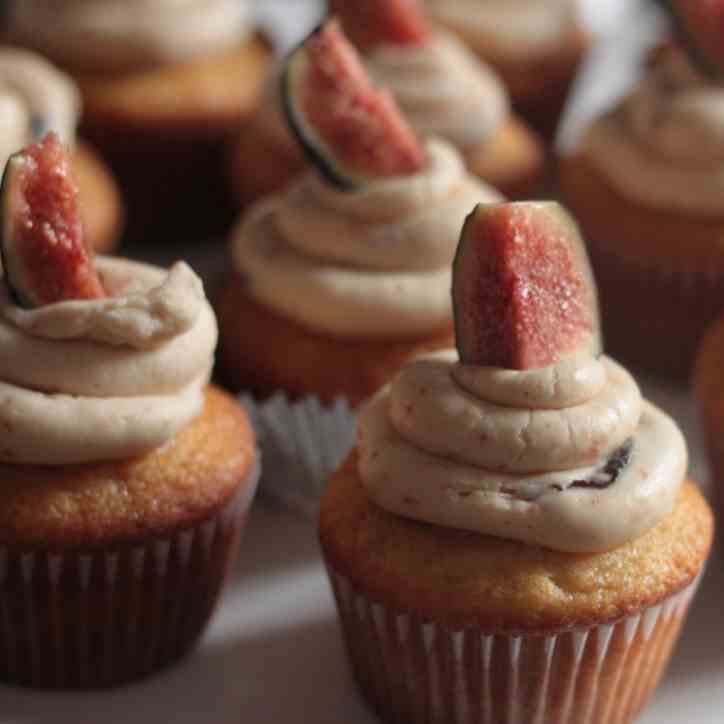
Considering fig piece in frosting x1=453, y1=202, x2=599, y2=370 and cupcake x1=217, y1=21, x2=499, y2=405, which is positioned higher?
fig piece in frosting x1=453, y1=202, x2=599, y2=370

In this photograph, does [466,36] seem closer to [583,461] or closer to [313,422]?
[313,422]

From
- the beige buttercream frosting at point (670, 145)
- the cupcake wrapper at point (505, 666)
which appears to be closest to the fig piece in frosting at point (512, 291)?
the cupcake wrapper at point (505, 666)

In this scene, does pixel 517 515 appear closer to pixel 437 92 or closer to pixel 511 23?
pixel 437 92

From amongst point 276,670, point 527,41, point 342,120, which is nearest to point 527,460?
point 276,670

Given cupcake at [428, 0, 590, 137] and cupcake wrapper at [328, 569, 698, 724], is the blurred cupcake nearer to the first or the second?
cupcake wrapper at [328, 569, 698, 724]

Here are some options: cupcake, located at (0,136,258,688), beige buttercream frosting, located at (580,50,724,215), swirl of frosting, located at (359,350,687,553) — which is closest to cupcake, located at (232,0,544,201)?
beige buttercream frosting, located at (580,50,724,215)
